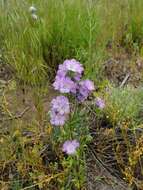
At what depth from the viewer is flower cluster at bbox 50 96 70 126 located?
2.05m

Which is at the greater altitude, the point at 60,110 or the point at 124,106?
the point at 60,110

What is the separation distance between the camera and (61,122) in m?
2.08

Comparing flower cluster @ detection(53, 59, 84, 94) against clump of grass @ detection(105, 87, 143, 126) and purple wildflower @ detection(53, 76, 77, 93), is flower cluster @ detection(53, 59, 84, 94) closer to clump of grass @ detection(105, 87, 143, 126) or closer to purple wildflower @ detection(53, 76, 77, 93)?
purple wildflower @ detection(53, 76, 77, 93)

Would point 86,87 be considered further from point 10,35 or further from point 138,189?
point 10,35

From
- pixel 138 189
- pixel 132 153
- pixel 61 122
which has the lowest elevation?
pixel 138 189

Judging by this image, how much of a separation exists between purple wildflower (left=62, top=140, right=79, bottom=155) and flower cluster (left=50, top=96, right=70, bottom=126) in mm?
103

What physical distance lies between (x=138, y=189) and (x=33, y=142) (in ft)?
1.76

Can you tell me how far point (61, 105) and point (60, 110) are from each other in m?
0.02

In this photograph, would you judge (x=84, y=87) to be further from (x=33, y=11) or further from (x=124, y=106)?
(x=33, y=11)

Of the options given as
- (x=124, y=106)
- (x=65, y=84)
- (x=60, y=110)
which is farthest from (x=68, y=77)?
(x=124, y=106)

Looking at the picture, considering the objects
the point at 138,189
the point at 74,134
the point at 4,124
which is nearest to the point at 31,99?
the point at 4,124

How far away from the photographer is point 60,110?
2.07 m

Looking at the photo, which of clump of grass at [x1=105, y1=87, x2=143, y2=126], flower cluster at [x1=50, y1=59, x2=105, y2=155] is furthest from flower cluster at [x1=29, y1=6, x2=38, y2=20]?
flower cluster at [x1=50, y1=59, x2=105, y2=155]

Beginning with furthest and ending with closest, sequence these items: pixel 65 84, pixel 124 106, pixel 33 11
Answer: pixel 33 11 → pixel 124 106 → pixel 65 84
